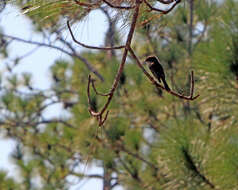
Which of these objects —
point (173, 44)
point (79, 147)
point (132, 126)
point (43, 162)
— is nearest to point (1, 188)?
point (43, 162)

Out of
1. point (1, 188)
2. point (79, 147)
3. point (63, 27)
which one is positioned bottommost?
point (63, 27)

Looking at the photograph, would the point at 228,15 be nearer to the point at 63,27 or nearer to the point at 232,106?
the point at 232,106

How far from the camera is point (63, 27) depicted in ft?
3.10

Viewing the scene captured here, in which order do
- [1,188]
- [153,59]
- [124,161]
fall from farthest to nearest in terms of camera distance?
[1,188] → [124,161] → [153,59]

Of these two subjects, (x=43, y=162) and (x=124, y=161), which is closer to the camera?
(x=124, y=161)

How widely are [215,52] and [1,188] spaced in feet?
5.61

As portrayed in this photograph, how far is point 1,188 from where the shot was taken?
2.79m

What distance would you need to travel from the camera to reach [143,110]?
2363mm

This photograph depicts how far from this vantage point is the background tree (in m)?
1.36

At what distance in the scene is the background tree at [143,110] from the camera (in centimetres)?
136

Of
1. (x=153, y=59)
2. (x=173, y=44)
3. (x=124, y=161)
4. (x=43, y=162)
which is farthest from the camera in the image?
(x=43, y=162)

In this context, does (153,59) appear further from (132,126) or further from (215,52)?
(132,126)

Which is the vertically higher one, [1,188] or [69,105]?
[69,105]

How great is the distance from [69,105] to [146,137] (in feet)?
2.83
